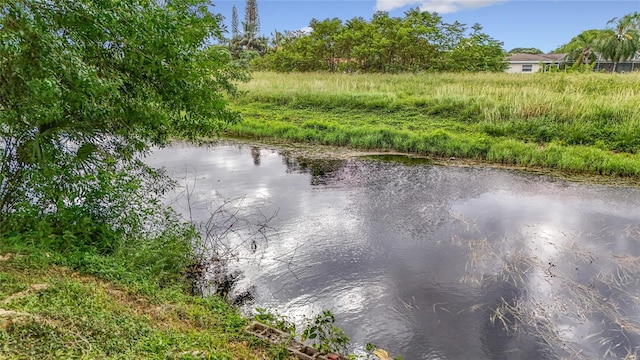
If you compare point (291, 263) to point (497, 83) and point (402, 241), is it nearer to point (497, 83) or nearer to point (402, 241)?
point (402, 241)

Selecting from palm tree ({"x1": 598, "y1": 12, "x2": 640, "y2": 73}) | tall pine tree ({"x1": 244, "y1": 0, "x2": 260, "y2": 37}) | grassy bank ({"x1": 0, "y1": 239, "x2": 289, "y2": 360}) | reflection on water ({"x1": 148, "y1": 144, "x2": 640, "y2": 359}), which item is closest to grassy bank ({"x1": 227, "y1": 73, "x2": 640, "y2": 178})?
reflection on water ({"x1": 148, "y1": 144, "x2": 640, "y2": 359})

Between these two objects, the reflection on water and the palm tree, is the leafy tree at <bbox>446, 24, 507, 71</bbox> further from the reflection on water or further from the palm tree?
the reflection on water

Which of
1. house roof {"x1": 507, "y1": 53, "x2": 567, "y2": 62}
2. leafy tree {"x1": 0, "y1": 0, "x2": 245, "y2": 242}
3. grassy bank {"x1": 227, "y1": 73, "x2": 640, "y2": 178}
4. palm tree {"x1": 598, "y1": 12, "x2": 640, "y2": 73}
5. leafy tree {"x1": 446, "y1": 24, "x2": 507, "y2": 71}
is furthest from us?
house roof {"x1": 507, "y1": 53, "x2": 567, "y2": 62}

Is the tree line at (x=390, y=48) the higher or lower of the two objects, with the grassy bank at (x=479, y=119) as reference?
higher

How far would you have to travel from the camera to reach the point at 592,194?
29.4ft

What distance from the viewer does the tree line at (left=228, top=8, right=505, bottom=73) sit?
29.9 meters

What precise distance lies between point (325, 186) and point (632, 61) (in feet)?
141

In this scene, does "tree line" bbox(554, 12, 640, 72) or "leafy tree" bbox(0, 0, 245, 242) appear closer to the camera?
"leafy tree" bbox(0, 0, 245, 242)

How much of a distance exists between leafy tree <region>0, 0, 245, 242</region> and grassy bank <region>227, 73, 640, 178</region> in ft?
19.2

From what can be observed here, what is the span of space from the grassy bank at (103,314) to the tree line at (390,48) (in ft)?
90.6

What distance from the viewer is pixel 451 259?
6.28 meters

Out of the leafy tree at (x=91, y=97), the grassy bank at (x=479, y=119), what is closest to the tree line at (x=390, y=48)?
the grassy bank at (x=479, y=119)

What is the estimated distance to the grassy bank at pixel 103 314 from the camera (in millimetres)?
2912

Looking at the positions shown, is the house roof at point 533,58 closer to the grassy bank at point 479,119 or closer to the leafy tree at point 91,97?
the grassy bank at point 479,119
